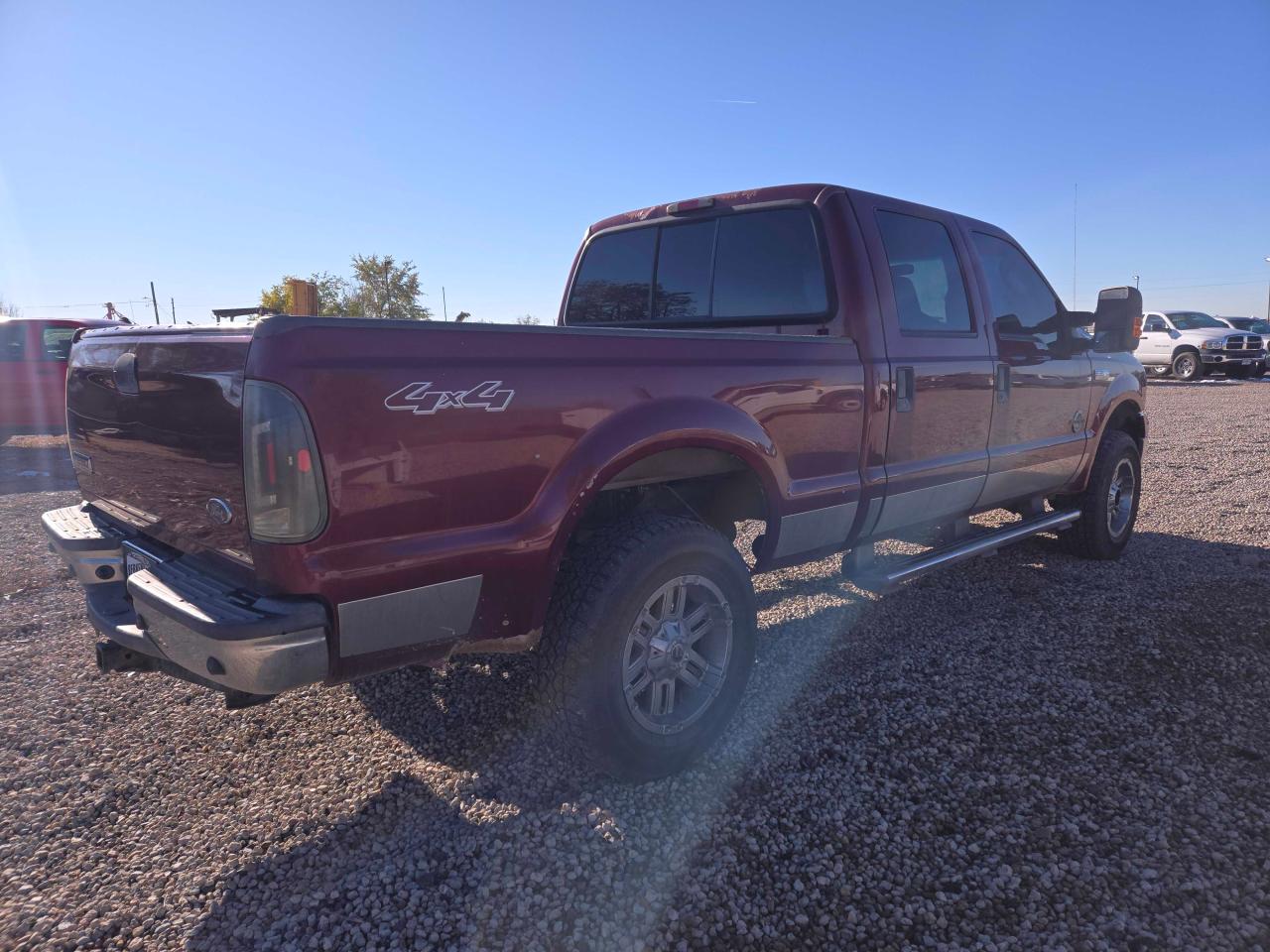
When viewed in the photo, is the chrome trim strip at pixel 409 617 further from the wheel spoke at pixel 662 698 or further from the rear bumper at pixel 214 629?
the wheel spoke at pixel 662 698

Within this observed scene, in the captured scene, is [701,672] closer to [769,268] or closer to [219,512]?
[219,512]

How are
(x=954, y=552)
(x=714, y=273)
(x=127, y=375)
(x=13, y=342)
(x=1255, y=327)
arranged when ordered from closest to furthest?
(x=127, y=375)
(x=714, y=273)
(x=954, y=552)
(x=13, y=342)
(x=1255, y=327)

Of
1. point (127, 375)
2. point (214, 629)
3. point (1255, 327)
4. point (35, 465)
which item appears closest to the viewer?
point (214, 629)

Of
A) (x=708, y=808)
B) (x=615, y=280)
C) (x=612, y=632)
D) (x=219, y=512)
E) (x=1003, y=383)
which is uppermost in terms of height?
(x=615, y=280)

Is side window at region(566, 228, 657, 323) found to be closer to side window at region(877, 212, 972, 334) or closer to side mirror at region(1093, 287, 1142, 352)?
side window at region(877, 212, 972, 334)

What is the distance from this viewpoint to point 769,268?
365 centimetres

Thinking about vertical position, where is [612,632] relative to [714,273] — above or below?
below

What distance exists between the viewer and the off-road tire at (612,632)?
248 centimetres

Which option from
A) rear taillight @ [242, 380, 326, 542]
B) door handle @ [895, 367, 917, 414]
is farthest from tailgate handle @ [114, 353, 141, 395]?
door handle @ [895, 367, 917, 414]

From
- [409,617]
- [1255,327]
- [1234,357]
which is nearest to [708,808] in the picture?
[409,617]

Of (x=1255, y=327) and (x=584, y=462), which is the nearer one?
(x=584, y=462)

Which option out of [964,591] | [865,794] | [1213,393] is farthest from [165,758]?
[1213,393]

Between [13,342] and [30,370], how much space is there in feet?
1.35

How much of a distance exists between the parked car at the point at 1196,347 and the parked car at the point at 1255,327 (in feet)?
0.41
